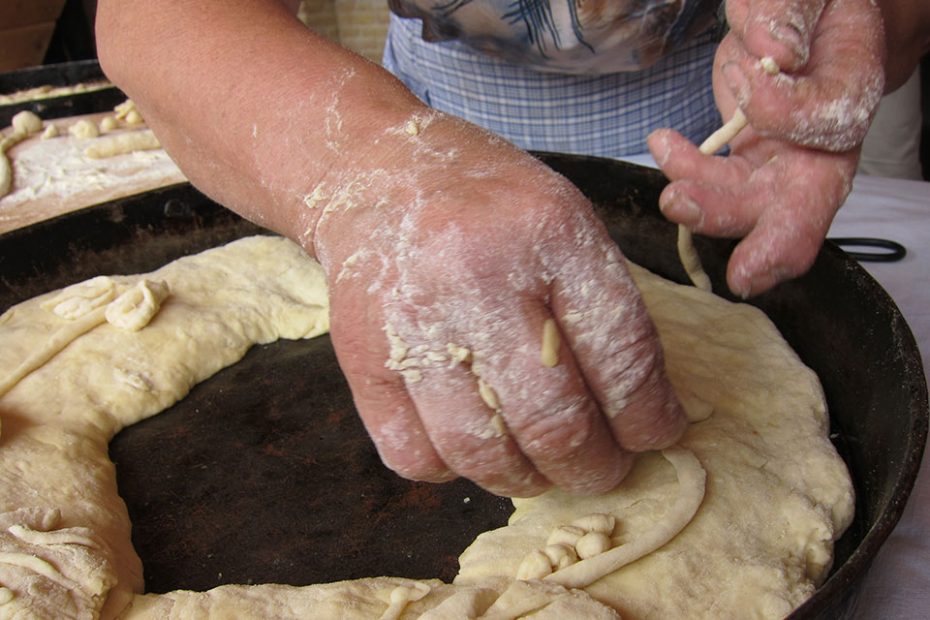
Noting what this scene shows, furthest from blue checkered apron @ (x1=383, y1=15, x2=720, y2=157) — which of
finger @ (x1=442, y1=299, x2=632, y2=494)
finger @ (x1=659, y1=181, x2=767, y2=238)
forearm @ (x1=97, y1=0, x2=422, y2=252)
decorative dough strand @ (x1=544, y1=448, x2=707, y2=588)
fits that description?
finger @ (x1=442, y1=299, x2=632, y2=494)

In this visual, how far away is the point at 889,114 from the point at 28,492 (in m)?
2.91

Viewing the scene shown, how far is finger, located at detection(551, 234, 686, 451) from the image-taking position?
82 cm

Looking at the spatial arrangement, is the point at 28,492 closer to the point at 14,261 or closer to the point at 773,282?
the point at 14,261

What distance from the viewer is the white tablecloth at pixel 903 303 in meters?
1.11

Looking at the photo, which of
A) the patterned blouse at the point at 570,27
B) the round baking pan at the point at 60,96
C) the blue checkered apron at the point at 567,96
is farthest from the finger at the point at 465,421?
the round baking pan at the point at 60,96

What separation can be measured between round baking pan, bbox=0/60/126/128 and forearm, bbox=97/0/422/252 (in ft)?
5.22

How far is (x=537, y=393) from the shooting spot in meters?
0.81

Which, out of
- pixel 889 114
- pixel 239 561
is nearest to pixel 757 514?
pixel 239 561

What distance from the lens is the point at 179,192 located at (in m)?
1.71

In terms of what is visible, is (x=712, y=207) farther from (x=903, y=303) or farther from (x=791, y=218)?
(x=903, y=303)

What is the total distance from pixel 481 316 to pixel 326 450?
62cm

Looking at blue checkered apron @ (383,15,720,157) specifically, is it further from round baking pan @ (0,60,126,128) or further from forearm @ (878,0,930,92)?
round baking pan @ (0,60,126,128)

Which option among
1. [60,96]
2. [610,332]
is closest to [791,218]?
[610,332]

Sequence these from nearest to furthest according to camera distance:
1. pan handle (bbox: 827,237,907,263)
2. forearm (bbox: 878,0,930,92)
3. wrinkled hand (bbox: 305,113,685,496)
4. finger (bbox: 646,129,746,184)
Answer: wrinkled hand (bbox: 305,113,685,496)
finger (bbox: 646,129,746,184)
forearm (bbox: 878,0,930,92)
pan handle (bbox: 827,237,907,263)
